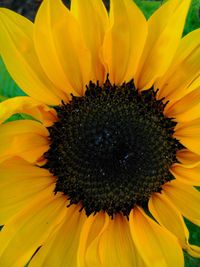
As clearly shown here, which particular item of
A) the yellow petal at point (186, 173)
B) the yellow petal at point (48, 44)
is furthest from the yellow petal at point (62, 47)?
the yellow petal at point (186, 173)

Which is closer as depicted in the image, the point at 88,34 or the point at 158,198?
the point at 88,34

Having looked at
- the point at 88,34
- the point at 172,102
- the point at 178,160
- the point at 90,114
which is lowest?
the point at 178,160

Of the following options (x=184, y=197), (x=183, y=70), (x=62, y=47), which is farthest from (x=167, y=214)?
(x=62, y=47)

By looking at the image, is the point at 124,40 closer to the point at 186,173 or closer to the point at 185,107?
the point at 185,107

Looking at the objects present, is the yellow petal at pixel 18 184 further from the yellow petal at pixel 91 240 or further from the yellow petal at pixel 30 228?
the yellow petal at pixel 91 240

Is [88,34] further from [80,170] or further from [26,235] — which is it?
[26,235]

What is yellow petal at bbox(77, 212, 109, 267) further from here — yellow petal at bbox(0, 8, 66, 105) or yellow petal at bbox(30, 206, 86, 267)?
yellow petal at bbox(0, 8, 66, 105)

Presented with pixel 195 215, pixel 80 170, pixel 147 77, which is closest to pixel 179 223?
pixel 195 215
